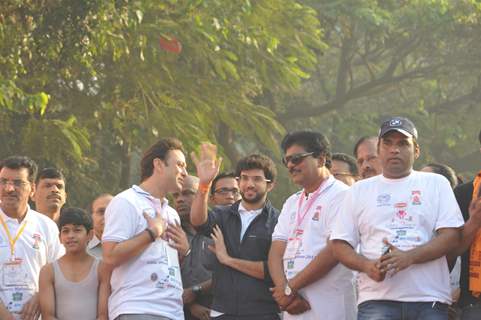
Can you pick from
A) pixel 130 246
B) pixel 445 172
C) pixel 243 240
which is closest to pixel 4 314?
pixel 130 246

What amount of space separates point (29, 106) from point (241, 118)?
4.65m

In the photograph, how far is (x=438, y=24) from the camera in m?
25.7

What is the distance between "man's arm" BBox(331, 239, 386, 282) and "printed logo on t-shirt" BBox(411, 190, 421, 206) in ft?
1.57

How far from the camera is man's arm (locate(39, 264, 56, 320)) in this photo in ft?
31.7

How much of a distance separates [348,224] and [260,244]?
4.74 ft

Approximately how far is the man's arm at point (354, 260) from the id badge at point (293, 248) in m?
0.60

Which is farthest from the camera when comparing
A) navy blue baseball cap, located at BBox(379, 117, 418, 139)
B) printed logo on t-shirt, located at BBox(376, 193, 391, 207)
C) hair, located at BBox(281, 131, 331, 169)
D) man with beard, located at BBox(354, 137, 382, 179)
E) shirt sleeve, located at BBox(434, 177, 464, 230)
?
man with beard, located at BBox(354, 137, 382, 179)

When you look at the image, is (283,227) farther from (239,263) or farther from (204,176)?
(204,176)

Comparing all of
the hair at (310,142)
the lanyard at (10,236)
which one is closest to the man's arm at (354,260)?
the hair at (310,142)

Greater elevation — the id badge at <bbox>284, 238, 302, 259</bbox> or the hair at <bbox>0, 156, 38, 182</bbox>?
the hair at <bbox>0, 156, 38, 182</bbox>

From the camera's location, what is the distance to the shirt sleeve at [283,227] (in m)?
9.32

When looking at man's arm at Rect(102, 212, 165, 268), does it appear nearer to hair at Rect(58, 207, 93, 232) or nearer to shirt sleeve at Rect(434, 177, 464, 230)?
hair at Rect(58, 207, 93, 232)

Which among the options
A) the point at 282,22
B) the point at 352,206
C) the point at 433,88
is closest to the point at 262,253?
the point at 352,206

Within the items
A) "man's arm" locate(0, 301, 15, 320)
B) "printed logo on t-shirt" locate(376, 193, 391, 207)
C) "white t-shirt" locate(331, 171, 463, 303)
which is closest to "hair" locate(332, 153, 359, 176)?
"white t-shirt" locate(331, 171, 463, 303)
